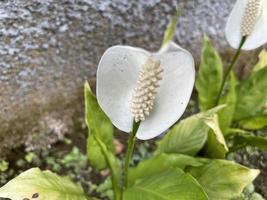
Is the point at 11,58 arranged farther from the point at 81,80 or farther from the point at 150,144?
the point at 150,144

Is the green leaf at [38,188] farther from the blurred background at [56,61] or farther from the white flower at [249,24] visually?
the white flower at [249,24]

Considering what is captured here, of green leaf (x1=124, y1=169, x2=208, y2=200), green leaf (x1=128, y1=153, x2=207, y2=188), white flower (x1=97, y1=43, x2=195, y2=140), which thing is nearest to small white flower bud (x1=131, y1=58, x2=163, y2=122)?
white flower (x1=97, y1=43, x2=195, y2=140)

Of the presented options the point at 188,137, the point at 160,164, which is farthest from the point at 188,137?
the point at 160,164

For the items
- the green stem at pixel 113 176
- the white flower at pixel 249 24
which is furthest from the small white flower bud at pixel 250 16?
the green stem at pixel 113 176

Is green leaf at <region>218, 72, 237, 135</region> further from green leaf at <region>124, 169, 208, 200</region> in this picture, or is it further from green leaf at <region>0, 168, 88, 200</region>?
green leaf at <region>0, 168, 88, 200</region>

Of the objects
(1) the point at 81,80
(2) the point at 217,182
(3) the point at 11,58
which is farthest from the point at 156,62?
(1) the point at 81,80
